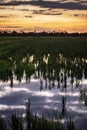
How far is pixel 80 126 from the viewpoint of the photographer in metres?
11.8

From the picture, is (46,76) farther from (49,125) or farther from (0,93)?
(49,125)

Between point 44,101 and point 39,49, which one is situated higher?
point 44,101

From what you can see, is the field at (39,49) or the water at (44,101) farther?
the field at (39,49)

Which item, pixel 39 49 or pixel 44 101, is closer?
pixel 44 101

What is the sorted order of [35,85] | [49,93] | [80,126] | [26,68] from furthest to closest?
[26,68] → [35,85] → [49,93] → [80,126]

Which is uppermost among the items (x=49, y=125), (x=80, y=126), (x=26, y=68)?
(x=49, y=125)

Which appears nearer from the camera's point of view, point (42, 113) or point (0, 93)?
point (42, 113)

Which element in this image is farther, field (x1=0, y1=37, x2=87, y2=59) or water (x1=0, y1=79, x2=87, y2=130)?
field (x1=0, y1=37, x2=87, y2=59)

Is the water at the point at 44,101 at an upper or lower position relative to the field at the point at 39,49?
upper

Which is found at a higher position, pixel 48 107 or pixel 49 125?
pixel 49 125

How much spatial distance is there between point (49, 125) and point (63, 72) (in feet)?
44.1

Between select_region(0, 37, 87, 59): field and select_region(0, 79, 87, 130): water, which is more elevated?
select_region(0, 79, 87, 130): water

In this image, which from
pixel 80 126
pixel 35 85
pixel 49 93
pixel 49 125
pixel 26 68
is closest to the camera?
pixel 49 125

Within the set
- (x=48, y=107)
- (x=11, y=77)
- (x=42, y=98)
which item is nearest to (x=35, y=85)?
(x=11, y=77)
